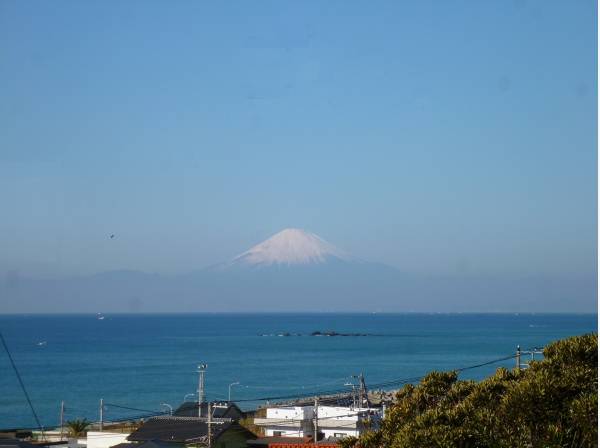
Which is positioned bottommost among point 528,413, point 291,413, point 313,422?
point 291,413

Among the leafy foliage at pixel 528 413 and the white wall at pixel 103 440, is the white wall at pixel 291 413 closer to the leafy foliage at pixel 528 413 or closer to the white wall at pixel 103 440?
the white wall at pixel 103 440

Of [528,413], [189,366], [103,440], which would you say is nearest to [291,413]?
[103,440]

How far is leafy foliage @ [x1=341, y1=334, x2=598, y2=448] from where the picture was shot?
939 cm

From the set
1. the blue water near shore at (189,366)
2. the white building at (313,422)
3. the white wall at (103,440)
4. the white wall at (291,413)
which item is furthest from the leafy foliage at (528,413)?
the blue water near shore at (189,366)

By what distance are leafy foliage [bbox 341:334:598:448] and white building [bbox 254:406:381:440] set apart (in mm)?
22052

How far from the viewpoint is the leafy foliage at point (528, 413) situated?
Result: 30.8 feet

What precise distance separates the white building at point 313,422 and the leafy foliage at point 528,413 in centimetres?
2205

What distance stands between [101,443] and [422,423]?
21.0 m

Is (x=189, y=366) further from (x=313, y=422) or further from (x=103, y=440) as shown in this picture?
(x=103, y=440)

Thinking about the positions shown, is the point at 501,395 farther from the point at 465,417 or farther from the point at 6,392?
the point at 6,392

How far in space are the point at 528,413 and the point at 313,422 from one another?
23596 mm

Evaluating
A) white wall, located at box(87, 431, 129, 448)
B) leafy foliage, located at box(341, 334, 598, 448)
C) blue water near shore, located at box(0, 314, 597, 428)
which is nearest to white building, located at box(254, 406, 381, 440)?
white wall, located at box(87, 431, 129, 448)

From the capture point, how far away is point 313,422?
32.8 metres

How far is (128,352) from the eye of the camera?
124m
